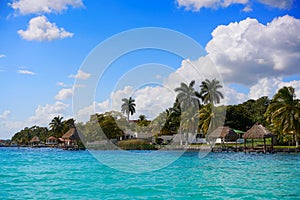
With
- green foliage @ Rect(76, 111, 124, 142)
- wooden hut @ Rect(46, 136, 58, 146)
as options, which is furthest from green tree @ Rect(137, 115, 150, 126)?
wooden hut @ Rect(46, 136, 58, 146)

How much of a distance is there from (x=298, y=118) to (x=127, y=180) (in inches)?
996

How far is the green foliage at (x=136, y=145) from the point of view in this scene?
53366 mm

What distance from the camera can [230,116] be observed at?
204 feet

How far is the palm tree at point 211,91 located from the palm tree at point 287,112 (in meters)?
16.1

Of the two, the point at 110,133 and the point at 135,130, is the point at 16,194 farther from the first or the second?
the point at 135,130

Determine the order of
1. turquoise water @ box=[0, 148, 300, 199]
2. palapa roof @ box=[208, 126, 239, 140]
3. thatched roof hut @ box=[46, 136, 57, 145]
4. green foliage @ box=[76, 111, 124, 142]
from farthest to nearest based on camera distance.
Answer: thatched roof hut @ box=[46, 136, 57, 145] < green foliage @ box=[76, 111, 124, 142] < palapa roof @ box=[208, 126, 239, 140] < turquoise water @ box=[0, 148, 300, 199]

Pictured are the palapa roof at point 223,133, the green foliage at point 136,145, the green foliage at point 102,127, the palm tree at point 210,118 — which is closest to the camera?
the palapa roof at point 223,133

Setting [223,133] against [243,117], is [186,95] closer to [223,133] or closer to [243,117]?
[223,133]

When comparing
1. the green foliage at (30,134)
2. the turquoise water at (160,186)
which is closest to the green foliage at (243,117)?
the turquoise water at (160,186)

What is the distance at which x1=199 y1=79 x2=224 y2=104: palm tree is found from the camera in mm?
56188

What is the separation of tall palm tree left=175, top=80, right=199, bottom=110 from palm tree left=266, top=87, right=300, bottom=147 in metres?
15.9

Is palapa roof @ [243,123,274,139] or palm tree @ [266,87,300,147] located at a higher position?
palm tree @ [266,87,300,147]

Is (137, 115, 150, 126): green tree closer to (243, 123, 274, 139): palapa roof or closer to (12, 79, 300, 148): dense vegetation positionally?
(12, 79, 300, 148): dense vegetation

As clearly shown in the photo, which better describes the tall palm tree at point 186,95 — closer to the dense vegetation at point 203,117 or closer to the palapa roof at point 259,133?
the dense vegetation at point 203,117
